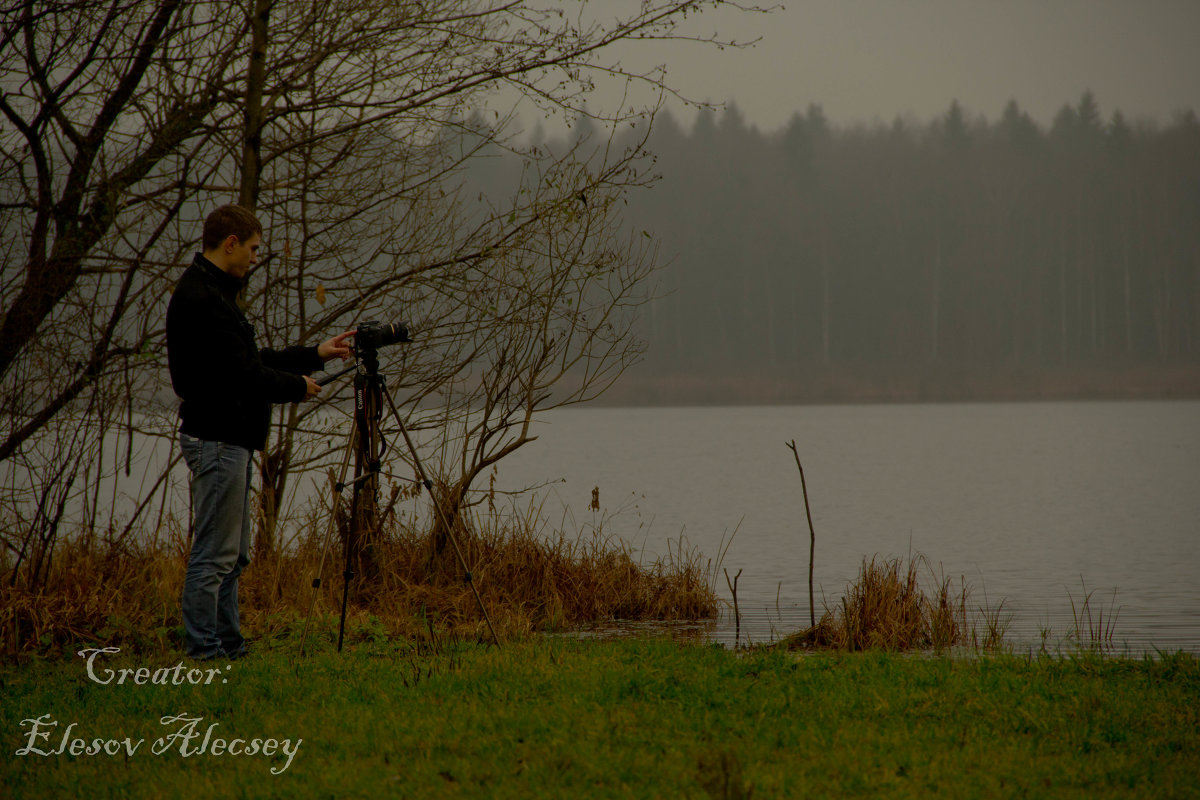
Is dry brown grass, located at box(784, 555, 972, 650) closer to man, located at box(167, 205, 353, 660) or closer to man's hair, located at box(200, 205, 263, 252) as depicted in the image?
man, located at box(167, 205, 353, 660)

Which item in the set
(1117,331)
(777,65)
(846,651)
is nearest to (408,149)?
(846,651)

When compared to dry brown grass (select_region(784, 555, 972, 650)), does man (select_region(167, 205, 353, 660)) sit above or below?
above

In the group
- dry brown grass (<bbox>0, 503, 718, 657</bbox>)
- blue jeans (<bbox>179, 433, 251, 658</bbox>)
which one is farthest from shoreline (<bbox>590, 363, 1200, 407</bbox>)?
blue jeans (<bbox>179, 433, 251, 658</bbox>)

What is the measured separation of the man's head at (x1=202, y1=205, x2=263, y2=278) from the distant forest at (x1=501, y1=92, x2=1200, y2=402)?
53.5 m

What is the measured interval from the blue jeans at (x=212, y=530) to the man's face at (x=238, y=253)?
84 cm

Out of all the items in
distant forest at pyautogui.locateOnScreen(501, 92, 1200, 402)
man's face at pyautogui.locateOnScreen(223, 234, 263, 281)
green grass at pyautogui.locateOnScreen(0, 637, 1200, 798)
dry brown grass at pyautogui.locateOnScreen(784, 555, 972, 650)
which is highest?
distant forest at pyautogui.locateOnScreen(501, 92, 1200, 402)

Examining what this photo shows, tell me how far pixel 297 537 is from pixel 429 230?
7.75ft

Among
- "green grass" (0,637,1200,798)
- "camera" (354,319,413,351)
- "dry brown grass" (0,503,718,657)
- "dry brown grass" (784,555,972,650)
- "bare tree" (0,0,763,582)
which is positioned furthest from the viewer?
"bare tree" (0,0,763,582)

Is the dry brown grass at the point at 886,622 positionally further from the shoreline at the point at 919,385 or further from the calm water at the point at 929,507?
the shoreline at the point at 919,385

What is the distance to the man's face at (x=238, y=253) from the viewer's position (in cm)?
531

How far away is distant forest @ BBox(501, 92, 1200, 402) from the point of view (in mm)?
62906

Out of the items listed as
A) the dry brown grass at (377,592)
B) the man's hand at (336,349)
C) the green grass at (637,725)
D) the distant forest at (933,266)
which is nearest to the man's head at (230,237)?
the man's hand at (336,349)

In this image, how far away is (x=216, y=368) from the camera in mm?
5137

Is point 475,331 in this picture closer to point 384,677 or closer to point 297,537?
point 297,537
